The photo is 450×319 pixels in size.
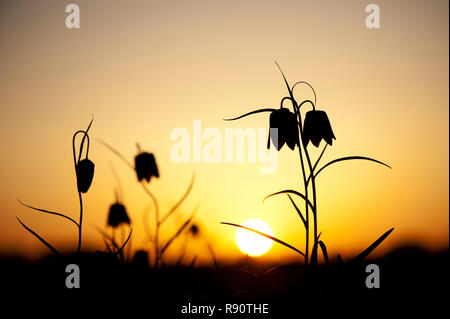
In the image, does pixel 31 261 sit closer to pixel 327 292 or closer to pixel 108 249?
pixel 108 249

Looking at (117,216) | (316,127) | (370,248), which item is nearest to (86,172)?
(117,216)

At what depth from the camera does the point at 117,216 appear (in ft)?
10.5

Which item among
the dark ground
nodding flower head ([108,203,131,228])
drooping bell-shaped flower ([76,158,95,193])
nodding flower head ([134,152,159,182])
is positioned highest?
nodding flower head ([134,152,159,182])

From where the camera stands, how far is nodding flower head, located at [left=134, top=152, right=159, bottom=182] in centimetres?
310

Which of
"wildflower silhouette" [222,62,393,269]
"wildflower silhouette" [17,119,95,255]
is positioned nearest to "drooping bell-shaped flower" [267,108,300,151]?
"wildflower silhouette" [222,62,393,269]

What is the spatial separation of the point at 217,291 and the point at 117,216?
111cm

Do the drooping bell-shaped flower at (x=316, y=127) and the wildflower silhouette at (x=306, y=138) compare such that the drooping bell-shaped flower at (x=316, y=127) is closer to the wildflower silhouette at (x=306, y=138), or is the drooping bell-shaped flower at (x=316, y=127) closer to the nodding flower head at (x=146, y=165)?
the wildflower silhouette at (x=306, y=138)

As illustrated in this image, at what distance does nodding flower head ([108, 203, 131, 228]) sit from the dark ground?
1.81ft

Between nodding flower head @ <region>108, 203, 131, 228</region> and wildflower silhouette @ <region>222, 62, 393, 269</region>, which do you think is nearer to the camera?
wildflower silhouette @ <region>222, 62, 393, 269</region>

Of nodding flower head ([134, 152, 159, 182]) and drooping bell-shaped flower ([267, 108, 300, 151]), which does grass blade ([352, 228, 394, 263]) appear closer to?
drooping bell-shaped flower ([267, 108, 300, 151])

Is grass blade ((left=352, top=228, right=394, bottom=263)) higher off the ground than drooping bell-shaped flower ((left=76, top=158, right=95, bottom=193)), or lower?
lower

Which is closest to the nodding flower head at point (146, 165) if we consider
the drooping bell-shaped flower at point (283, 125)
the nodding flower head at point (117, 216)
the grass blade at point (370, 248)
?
the nodding flower head at point (117, 216)
